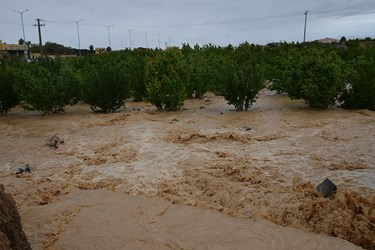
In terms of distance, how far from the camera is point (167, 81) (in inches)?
502

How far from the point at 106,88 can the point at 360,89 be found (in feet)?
27.1

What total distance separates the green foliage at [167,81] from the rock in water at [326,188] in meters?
8.09

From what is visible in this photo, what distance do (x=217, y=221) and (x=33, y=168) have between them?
Result: 4.16 metres

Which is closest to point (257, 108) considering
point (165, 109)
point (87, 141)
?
point (165, 109)

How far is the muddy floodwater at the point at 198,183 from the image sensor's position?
4492mm

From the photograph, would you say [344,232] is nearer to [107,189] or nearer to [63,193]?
[107,189]

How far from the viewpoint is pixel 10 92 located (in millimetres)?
13234

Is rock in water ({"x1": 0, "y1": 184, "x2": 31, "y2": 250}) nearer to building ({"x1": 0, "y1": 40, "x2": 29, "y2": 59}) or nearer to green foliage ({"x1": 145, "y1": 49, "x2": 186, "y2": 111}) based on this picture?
green foliage ({"x1": 145, "y1": 49, "x2": 186, "y2": 111})

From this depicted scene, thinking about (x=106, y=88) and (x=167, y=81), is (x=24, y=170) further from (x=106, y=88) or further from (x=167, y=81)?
(x=167, y=81)

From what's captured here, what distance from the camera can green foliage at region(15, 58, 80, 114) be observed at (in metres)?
12.4

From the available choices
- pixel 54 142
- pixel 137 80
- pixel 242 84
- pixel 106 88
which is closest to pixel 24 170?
pixel 54 142

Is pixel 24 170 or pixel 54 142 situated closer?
pixel 24 170

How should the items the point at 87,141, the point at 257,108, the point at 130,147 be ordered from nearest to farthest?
the point at 130,147
the point at 87,141
the point at 257,108

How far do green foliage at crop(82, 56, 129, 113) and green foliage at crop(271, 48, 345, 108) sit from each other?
5.70 m
